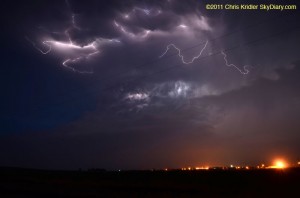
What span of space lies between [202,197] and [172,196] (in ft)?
8.13

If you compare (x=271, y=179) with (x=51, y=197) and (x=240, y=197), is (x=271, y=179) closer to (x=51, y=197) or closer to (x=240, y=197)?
(x=240, y=197)

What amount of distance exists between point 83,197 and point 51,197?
264 centimetres

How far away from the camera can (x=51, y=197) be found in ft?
91.0

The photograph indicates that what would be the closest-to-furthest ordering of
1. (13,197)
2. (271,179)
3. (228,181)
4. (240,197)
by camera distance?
(240,197), (13,197), (271,179), (228,181)

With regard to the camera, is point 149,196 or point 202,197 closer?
point 202,197

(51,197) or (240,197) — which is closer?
(240,197)

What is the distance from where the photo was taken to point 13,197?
26.8m

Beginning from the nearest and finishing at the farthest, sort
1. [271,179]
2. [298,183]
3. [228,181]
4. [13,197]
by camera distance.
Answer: [13,197] < [298,183] < [271,179] < [228,181]

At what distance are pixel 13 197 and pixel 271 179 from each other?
23.4 metres

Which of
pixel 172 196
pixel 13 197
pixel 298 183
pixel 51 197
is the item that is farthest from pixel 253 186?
pixel 13 197

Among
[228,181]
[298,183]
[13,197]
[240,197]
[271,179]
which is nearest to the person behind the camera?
[240,197]

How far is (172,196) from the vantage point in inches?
1057

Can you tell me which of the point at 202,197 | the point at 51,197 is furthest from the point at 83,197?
the point at 202,197

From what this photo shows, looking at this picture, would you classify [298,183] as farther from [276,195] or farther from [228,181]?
[228,181]
